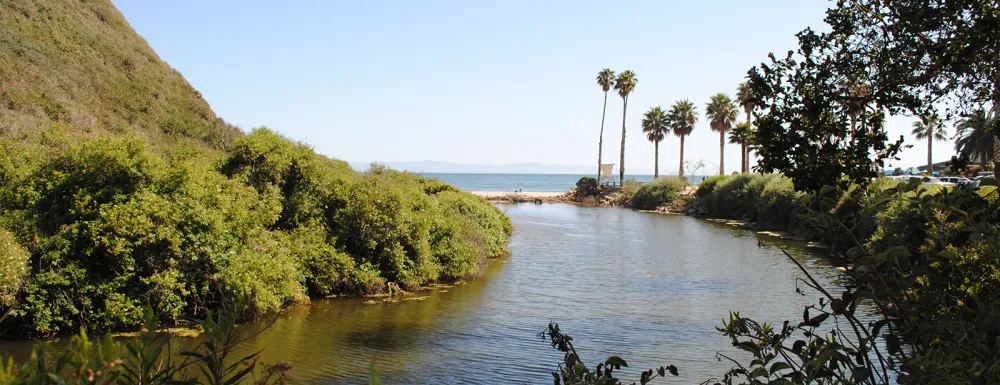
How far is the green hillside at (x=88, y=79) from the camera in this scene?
27.0 m

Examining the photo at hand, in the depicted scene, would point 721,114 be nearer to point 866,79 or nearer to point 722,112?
point 722,112

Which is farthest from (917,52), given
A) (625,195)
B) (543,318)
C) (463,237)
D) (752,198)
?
(625,195)

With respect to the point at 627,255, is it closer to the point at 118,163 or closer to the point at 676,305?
the point at 676,305

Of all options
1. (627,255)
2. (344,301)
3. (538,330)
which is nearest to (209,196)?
(344,301)

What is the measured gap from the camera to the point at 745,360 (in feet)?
42.0

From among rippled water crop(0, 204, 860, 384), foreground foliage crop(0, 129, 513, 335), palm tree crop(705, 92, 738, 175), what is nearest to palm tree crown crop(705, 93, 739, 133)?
palm tree crop(705, 92, 738, 175)

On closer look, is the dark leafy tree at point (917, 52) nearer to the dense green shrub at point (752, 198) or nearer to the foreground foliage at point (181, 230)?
the foreground foliage at point (181, 230)

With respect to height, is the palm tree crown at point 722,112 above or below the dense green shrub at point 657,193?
above

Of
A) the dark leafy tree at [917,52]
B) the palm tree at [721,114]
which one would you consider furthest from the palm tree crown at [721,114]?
the dark leafy tree at [917,52]

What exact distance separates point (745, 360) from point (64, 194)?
13702mm

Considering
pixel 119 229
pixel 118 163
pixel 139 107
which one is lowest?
pixel 119 229

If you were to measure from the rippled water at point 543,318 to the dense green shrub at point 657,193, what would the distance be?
113 feet

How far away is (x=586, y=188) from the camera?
261 ft

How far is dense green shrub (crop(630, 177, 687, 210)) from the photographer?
63812 mm
